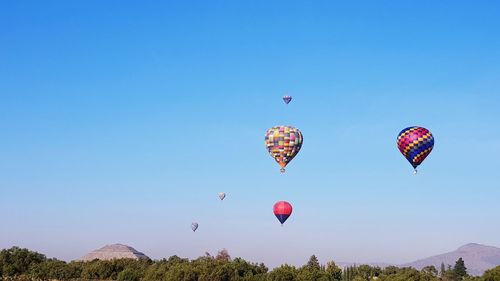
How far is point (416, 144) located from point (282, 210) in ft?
87.8

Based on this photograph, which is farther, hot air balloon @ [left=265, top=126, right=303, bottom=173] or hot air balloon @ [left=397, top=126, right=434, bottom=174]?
hot air balloon @ [left=265, top=126, right=303, bottom=173]

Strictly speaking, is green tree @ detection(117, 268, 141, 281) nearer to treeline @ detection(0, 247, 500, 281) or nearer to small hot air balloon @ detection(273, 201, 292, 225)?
treeline @ detection(0, 247, 500, 281)

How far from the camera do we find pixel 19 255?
13800 centimetres

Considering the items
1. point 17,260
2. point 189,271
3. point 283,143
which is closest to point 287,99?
point 283,143

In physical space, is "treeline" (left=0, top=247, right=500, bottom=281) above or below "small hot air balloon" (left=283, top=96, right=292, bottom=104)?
below

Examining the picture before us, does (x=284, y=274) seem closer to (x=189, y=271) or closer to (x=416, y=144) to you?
(x=189, y=271)

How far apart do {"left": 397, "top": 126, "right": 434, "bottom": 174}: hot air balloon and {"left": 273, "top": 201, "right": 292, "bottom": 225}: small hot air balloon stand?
24144mm

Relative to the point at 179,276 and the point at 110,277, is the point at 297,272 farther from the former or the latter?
the point at 110,277

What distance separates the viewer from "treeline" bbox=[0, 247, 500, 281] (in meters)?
101

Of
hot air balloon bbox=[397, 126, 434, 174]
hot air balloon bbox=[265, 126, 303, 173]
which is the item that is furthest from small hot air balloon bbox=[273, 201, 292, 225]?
hot air balloon bbox=[397, 126, 434, 174]

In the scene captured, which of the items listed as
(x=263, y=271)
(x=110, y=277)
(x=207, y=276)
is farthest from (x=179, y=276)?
(x=110, y=277)

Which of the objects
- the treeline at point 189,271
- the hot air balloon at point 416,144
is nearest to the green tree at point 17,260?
the treeline at point 189,271

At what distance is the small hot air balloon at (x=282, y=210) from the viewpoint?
101 m

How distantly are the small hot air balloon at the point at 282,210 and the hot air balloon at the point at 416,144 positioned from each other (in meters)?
24.1
